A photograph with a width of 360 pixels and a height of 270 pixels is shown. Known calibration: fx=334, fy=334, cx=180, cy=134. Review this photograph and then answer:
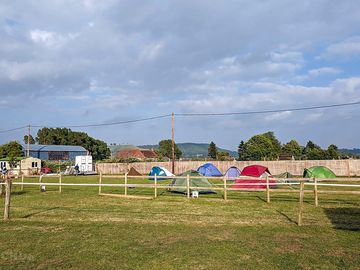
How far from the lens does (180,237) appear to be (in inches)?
331

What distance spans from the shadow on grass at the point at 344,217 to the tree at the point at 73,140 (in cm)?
7545

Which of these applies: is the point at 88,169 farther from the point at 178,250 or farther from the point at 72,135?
the point at 178,250

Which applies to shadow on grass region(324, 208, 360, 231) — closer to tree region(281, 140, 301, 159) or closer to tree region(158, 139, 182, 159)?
tree region(281, 140, 301, 159)

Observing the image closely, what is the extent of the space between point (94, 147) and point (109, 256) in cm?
8002

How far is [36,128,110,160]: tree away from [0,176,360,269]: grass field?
7121 cm

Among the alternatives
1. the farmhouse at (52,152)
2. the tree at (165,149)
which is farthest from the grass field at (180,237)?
the tree at (165,149)

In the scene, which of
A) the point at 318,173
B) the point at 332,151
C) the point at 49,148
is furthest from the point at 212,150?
the point at 318,173

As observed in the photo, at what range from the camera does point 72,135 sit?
271ft

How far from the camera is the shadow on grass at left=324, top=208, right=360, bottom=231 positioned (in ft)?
31.6

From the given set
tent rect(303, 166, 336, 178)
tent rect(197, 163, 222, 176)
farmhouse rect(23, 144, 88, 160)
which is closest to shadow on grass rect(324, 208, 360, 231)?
tent rect(303, 166, 336, 178)

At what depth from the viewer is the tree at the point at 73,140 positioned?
81.6 m

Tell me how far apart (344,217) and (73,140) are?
254ft

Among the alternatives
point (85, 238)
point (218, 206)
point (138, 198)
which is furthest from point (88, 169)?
point (85, 238)

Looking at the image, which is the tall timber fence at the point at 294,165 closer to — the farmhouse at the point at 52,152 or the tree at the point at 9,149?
the tree at the point at 9,149
